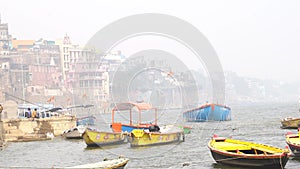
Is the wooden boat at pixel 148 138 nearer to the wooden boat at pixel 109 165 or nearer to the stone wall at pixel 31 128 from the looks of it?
the wooden boat at pixel 109 165

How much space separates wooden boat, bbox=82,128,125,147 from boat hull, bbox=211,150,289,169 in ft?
38.9

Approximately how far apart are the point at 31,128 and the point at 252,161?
88.9 ft

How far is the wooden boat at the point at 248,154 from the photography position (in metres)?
18.4

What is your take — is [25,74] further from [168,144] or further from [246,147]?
[246,147]

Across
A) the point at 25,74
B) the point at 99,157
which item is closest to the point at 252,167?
the point at 99,157

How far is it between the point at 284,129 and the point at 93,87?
3955 inches

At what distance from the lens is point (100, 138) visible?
1200 inches

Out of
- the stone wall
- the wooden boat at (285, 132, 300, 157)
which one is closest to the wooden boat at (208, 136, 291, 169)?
the wooden boat at (285, 132, 300, 157)

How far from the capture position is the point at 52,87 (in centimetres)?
12519

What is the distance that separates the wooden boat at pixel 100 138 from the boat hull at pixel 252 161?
1186 centimetres

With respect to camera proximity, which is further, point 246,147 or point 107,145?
point 107,145

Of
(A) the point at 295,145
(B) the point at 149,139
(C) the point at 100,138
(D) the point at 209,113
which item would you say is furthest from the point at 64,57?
(A) the point at 295,145

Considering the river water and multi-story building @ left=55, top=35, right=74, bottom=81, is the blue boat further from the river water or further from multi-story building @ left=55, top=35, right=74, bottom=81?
multi-story building @ left=55, top=35, right=74, bottom=81

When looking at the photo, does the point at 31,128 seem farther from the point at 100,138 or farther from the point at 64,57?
the point at 64,57
